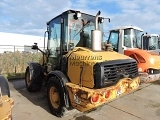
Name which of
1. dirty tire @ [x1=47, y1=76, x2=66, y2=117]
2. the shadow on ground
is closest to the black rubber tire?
dirty tire @ [x1=47, y1=76, x2=66, y2=117]

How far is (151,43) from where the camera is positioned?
34.1ft

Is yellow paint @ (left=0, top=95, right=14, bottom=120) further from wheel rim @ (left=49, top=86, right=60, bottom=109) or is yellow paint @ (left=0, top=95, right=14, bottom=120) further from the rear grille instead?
wheel rim @ (left=49, top=86, right=60, bottom=109)

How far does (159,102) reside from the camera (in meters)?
5.72

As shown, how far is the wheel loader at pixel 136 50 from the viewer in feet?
22.2

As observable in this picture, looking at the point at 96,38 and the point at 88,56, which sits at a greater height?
the point at 96,38

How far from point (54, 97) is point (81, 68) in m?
1.25

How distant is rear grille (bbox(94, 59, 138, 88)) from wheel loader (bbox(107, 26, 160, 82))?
2.11m

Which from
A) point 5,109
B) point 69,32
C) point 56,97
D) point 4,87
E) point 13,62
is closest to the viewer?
point 5,109

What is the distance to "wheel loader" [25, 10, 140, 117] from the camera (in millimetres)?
3639

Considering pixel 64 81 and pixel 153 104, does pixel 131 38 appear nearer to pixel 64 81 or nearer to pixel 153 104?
pixel 153 104

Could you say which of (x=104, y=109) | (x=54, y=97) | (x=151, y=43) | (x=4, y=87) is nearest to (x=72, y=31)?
(x=54, y=97)

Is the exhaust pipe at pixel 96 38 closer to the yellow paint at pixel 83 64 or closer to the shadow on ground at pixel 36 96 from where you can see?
the yellow paint at pixel 83 64

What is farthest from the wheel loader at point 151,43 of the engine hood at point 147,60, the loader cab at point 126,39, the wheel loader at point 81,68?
the wheel loader at point 81,68

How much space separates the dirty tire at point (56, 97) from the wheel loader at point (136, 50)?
3222 mm
